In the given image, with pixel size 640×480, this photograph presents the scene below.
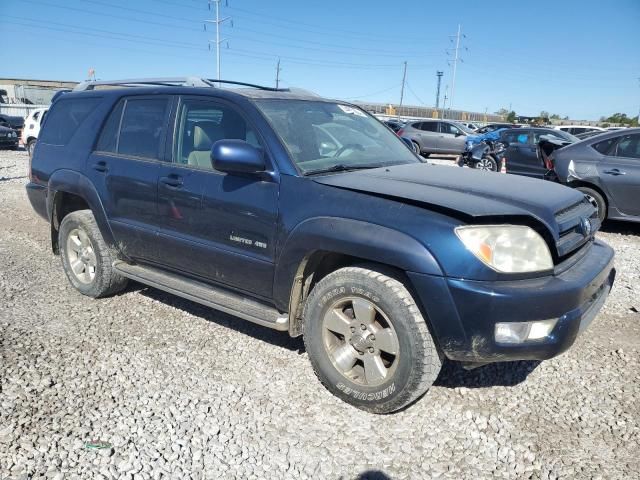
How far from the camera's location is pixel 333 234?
2.79 m

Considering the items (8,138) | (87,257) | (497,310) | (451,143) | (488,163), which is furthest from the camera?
(451,143)

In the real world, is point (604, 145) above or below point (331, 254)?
above

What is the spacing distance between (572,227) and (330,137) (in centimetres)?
169

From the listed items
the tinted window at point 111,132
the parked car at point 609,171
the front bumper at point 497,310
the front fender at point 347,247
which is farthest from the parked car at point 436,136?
the front bumper at point 497,310

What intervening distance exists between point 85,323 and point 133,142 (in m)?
1.49

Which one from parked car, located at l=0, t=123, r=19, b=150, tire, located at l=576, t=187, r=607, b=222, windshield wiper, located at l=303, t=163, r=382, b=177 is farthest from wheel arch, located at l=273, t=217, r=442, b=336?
parked car, located at l=0, t=123, r=19, b=150

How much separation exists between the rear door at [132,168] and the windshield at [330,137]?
988 millimetres

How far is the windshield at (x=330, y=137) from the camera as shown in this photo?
331 centimetres

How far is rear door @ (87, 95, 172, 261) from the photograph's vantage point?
383 centimetres

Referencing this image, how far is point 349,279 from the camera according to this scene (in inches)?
111

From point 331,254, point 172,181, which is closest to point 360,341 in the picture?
point 331,254

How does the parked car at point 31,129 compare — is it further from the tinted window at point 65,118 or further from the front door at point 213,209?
the front door at point 213,209

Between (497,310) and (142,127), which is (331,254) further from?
(142,127)

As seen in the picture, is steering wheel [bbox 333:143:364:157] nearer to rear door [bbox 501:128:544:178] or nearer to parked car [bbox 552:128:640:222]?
parked car [bbox 552:128:640:222]
